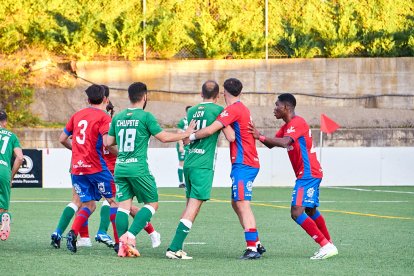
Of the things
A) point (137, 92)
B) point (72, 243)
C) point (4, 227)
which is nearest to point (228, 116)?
point (137, 92)

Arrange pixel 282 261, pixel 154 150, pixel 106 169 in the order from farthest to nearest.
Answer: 1. pixel 154 150
2. pixel 106 169
3. pixel 282 261

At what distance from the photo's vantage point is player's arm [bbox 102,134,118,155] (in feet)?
41.0

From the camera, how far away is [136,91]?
12219mm

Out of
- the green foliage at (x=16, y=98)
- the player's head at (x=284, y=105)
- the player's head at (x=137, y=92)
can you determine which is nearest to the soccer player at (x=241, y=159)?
the player's head at (x=284, y=105)

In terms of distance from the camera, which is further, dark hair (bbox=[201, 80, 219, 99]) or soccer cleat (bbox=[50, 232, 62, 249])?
soccer cleat (bbox=[50, 232, 62, 249])

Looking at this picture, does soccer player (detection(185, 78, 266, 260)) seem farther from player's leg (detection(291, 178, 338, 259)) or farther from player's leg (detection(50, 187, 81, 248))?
player's leg (detection(50, 187, 81, 248))

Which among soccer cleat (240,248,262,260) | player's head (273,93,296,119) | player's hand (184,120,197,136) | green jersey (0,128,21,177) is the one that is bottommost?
soccer cleat (240,248,262,260)

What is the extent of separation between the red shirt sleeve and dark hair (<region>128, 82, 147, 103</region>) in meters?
0.93

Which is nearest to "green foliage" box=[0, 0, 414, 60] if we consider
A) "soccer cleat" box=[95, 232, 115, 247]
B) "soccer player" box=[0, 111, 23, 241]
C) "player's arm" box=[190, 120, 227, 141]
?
"soccer player" box=[0, 111, 23, 241]

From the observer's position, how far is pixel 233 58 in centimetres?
3775

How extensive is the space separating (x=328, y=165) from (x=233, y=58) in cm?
807

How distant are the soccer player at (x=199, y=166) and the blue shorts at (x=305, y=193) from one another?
101 cm

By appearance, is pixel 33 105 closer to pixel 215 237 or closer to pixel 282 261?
pixel 215 237

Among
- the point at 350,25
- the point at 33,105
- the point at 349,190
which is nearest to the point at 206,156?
the point at 349,190
